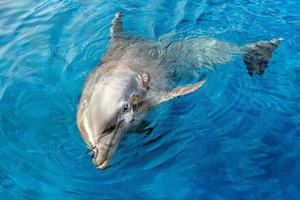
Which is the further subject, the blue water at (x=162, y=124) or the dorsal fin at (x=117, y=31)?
the dorsal fin at (x=117, y=31)

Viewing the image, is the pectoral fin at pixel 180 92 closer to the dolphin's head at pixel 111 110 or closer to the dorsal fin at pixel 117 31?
the dolphin's head at pixel 111 110

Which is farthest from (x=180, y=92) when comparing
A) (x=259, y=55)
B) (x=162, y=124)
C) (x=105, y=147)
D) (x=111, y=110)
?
(x=259, y=55)

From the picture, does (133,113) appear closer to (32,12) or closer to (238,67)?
(238,67)

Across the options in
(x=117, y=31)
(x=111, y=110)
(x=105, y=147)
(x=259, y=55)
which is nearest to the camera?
(x=105, y=147)

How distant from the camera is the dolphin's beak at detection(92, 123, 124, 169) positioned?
430cm

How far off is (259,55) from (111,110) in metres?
3.10

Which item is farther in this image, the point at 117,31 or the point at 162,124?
the point at 117,31

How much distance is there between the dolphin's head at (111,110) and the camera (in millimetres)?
4391

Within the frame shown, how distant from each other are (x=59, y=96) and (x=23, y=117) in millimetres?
543

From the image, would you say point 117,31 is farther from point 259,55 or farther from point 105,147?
point 105,147

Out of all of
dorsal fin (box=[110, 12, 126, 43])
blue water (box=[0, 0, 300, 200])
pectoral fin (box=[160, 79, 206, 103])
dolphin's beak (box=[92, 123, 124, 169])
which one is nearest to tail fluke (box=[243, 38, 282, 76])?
blue water (box=[0, 0, 300, 200])

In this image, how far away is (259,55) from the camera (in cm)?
691

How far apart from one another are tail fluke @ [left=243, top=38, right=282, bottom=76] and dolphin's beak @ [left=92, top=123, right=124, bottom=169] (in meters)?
2.70

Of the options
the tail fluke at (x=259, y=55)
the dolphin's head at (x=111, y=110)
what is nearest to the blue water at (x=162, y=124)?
the tail fluke at (x=259, y=55)
